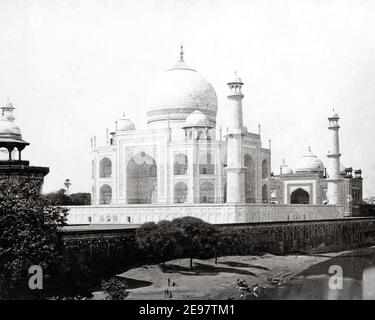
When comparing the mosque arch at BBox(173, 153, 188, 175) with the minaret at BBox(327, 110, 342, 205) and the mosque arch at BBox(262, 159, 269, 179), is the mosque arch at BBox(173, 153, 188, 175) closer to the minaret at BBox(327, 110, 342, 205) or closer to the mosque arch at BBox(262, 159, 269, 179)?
the mosque arch at BBox(262, 159, 269, 179)

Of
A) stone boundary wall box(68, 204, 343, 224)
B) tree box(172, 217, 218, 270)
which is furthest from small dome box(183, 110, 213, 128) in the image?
tree box(172, 217, 218, 270)

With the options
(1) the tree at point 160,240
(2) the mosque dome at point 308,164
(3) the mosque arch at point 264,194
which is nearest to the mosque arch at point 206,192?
(3) the mosque arch at point 264,194

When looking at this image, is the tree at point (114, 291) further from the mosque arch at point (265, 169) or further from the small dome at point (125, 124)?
the small dome at point (125, 124)

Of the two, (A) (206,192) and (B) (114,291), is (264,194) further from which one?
(B) (114,291)

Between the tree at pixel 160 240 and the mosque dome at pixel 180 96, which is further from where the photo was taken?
the mosque dome at pixel 180 96

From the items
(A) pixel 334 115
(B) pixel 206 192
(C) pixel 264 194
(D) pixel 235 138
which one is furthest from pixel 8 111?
(A) pixel 334 115
